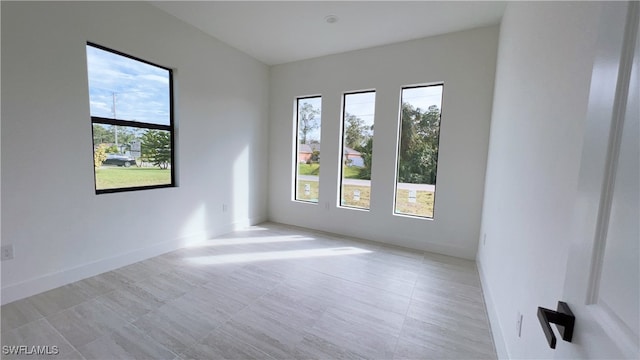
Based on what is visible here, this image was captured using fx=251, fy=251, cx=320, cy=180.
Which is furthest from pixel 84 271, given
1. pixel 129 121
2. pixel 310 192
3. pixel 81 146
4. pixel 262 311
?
pixel 310 192

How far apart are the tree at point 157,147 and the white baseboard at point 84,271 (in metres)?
1.02

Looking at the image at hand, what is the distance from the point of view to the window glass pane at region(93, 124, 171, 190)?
261cm

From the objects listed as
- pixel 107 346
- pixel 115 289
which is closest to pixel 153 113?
pixel 115 289

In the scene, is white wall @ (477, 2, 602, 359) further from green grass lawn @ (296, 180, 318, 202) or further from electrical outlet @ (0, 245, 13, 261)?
electrical outlet @ (0, 245, 13, 261)

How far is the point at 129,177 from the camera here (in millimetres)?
2867

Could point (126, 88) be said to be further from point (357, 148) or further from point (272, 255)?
point (357, 148)

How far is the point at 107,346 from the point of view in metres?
1.67

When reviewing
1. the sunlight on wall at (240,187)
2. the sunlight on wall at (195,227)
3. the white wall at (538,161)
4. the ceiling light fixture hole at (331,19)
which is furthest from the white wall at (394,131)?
the sunlight on wall at (195,227)

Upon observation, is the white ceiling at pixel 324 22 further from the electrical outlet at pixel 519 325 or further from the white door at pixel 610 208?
the electrical outlet at pixel 519 325

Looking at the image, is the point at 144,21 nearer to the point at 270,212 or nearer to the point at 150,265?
the point at 150,265

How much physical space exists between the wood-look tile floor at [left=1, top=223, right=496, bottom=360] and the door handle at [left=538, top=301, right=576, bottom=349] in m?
1.29

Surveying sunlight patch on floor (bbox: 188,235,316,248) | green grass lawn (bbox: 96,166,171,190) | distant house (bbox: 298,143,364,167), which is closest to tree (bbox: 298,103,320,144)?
distant house (bbox: 298,143,364,167)

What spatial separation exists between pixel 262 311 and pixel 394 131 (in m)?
2.82

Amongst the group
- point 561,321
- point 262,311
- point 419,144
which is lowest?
point 262,311
